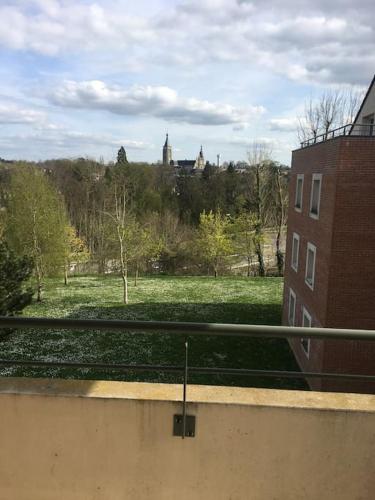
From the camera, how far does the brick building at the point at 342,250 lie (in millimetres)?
11641

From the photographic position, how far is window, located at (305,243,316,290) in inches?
563

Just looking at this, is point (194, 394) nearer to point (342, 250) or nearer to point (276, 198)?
point (342, 250)

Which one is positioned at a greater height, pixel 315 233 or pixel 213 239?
pixel 315 233

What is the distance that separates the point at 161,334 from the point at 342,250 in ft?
19.3

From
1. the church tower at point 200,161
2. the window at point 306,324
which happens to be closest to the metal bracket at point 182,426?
the window at point 306,324

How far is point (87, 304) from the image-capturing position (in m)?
25.8

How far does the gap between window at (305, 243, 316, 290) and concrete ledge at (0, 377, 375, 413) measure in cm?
1213

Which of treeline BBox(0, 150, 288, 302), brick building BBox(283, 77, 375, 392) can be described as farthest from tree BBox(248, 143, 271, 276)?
brick building BBox(283, 77, 375, 392)

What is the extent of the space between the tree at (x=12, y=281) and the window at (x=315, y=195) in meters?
11.5

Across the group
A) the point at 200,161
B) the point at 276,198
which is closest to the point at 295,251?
the point at 276,198

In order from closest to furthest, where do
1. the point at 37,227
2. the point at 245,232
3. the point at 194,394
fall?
the point at 194,394, the point at 37,227, the point at 245,232

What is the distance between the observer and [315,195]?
14469 mm

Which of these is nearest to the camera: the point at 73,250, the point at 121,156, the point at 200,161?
the point at 73,250

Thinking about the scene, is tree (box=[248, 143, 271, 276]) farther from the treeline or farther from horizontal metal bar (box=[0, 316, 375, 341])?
horizontal metal bar (box=[0, 316, 375, 341])
